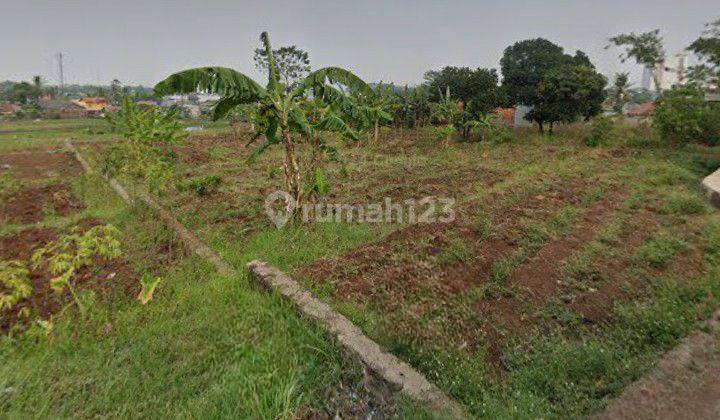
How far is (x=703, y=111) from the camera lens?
11.5m

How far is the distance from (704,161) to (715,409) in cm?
1084

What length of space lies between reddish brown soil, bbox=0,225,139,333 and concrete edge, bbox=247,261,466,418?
1578 millimetres

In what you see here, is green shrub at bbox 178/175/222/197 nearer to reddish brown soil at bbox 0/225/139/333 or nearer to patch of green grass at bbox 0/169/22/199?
reddish brown soil at bbox 0/225/139/333

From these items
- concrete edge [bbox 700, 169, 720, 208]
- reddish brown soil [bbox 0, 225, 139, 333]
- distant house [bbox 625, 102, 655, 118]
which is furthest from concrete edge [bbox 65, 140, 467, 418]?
distant house [bbox 625, 102, 655, 118]

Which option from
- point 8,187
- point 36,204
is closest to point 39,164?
point 8,187

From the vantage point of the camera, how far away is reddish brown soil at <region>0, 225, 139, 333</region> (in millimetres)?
3602

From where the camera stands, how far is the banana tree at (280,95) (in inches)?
190

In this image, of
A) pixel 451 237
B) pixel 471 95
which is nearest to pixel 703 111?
pixel 471 95

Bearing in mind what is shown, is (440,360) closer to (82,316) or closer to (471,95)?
(82,316)

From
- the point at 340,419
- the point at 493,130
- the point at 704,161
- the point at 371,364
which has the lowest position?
the point at 340,419

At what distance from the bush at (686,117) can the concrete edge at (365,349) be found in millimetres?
13473

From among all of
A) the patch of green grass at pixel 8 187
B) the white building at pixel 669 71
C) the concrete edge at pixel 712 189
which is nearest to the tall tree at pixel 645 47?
the white building at pixel 669 71

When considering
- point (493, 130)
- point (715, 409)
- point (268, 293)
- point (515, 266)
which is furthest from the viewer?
point (493, 130)

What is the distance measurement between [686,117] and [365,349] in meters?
13.9
